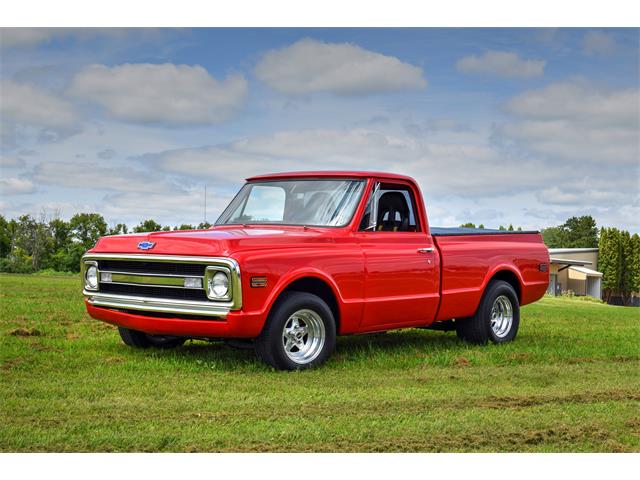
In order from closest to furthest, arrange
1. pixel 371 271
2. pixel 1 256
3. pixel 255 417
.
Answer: pixel 255 417, pixel 371 271, pixel 1 256

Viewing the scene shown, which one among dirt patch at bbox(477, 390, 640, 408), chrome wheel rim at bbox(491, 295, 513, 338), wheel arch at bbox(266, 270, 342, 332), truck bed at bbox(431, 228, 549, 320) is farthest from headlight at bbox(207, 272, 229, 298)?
chrome wheel rim at bbox(491, 295, 513, 338)

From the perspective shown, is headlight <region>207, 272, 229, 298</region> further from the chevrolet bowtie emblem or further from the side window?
the side window

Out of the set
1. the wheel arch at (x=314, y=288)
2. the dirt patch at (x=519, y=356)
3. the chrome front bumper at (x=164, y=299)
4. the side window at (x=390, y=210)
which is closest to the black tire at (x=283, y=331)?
the wheel arch at (x=314, y=288)

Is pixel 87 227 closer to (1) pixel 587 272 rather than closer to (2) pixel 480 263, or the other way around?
(2) pixel 480 263

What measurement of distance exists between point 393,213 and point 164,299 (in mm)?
3275

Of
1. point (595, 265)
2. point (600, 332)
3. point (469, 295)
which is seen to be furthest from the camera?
point (595, 265)

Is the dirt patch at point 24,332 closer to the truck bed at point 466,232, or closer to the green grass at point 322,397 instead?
the green grass at point 322,397

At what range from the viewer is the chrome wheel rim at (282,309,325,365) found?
914 centimetres

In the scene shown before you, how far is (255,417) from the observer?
695 cm

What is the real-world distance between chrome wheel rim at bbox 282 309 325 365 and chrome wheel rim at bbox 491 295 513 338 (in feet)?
12.8

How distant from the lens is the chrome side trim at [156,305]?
340 inches

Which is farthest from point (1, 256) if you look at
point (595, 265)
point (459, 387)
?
point (595, 265)

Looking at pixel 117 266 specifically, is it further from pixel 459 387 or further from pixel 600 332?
pixel 600 332

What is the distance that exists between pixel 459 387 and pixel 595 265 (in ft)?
219
